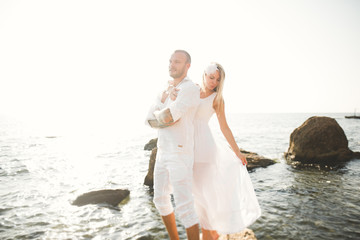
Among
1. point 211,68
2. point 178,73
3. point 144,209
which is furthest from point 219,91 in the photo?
point 144,209

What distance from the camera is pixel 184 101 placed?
314cm

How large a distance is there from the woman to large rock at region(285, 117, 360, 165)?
10412mm

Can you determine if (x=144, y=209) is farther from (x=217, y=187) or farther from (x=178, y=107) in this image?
(x=178, y=107)

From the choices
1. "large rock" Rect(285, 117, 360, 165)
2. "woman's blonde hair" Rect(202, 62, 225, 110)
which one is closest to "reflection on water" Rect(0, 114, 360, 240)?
"large rock" Rect(285, 117, 360, 165)

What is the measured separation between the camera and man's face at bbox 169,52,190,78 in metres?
3.40

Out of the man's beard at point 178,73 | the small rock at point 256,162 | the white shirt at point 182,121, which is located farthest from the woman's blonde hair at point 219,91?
the small rock at point 256,162

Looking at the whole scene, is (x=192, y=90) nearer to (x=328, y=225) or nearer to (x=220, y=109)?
(x=220, y=109)

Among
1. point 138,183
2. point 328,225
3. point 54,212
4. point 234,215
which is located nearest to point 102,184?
point 138,183

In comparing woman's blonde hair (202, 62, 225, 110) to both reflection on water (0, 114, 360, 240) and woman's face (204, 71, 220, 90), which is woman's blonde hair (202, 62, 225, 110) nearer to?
woman's face (204, 71, 220, 90)

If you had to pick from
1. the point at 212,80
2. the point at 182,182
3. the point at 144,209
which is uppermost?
the point at 212,80

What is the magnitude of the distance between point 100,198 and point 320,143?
11.8 meters

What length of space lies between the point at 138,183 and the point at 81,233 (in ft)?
16.0

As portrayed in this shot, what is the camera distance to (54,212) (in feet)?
23.1

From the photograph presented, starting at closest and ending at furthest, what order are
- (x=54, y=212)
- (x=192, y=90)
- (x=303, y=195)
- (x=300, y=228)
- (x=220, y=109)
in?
(x=192, y=90)
(x=220, y=109)
(x=300, y=228)
(x=54, y=212)
(x=303, y=195)
